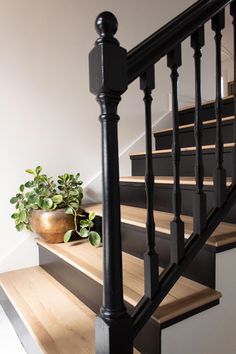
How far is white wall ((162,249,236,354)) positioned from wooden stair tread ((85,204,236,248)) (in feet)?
0.16

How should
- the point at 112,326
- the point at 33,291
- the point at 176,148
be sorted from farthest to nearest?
the point at 33,291, the point at 176,148, the point at 112,326

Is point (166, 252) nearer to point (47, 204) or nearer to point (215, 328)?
point (215, 328)

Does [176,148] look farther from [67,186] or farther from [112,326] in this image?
[67,186]

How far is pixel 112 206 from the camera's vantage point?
730mm

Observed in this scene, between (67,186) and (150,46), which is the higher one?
(150,46)

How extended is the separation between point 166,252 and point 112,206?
542 mm

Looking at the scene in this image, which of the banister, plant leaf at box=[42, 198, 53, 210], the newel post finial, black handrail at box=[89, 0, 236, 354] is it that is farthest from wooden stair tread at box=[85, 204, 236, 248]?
the newel post finial

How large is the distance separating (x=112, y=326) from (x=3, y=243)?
1221 mm

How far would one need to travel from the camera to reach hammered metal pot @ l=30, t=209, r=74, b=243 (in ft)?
5.22

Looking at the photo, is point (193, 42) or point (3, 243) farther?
point (3, 243)

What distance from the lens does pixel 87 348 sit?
97 cm

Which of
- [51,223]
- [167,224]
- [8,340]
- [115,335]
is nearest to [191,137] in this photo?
[167,224]

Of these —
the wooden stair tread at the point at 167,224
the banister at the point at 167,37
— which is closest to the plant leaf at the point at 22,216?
the wooden stair tread at the point at 167,224

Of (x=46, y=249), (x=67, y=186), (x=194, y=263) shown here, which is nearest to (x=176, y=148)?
(x=194, y=263)
